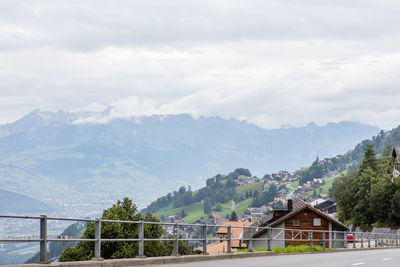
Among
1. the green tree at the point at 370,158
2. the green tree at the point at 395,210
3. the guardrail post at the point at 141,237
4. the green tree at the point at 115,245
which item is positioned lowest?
the green tree at the point at 115,245

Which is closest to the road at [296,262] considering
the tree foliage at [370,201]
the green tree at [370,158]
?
the tree foliage at [370,201]

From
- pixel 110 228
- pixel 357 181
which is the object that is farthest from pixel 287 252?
pixel 357 181

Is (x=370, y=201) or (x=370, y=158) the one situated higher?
(x=370, y=158)

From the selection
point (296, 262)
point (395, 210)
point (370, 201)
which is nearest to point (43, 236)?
point (296, 262)

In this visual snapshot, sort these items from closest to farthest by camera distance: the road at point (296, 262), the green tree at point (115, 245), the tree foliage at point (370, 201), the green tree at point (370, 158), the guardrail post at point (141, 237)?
the guardrail post at point (141, 237), the road at point (296, 262), the green tree at point (115, 245), the tree foliage at point (370, 201), the green tree at point (370, 158)

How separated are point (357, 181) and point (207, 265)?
88185 mm

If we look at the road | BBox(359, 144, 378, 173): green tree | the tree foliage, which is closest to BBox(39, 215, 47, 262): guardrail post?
the road

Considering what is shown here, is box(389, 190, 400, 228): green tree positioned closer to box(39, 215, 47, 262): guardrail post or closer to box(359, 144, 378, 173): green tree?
box(359, 144, 378, 173): green tree

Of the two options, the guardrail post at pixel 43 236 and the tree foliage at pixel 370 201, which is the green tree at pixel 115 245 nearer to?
the guardrail post at pixel 43 236

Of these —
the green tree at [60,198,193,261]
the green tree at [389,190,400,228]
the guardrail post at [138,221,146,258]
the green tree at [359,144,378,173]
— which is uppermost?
the green tree at [359,144,378,173]

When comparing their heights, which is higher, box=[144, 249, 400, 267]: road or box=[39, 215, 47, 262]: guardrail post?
box=[39, 215, 47, 262]: guardrail post

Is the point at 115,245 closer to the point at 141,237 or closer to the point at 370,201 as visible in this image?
the point at 141,237

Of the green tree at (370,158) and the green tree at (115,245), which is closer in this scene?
the green tree at (115,245)

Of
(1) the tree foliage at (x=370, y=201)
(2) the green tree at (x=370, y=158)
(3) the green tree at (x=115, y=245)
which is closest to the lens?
(3) the green tree at (x=115, y=245)
